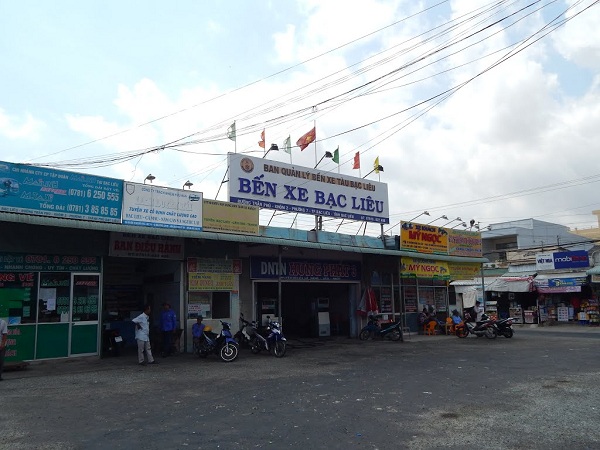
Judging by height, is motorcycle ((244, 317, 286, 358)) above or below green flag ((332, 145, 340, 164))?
below

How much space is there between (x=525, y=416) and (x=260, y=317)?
40.9 ft

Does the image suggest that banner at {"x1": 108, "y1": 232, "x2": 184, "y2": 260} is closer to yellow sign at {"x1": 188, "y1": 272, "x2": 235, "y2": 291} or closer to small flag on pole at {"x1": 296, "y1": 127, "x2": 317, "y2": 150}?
yellow sign at {"x1": 188, "y1": 272, "x2": 235, "y2": 291}

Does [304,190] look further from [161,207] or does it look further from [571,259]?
[571,259]

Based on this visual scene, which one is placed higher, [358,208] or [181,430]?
[358,208]

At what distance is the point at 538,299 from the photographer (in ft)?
102

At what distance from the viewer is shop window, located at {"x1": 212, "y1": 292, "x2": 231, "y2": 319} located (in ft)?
54.1

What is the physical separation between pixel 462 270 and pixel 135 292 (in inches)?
623

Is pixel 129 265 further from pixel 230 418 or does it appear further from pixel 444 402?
pixel 444 402

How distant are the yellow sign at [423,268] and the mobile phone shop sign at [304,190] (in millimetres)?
2529

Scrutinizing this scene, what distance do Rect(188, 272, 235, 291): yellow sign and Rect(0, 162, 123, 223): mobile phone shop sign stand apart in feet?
11.7

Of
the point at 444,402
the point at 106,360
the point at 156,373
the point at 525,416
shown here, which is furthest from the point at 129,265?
the point at 525,416

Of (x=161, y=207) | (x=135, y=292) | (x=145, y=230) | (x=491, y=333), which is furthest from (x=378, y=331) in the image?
(x=145, y=230)

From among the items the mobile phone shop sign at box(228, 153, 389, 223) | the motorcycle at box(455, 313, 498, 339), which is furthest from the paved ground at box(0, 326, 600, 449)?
the mobile phone shop sign at box(228, 153, 389, 223)

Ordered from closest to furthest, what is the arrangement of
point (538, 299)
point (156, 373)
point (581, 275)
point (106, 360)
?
point (156, 373) → point (106, 360) → point (581, 275) → point (538, 299)
